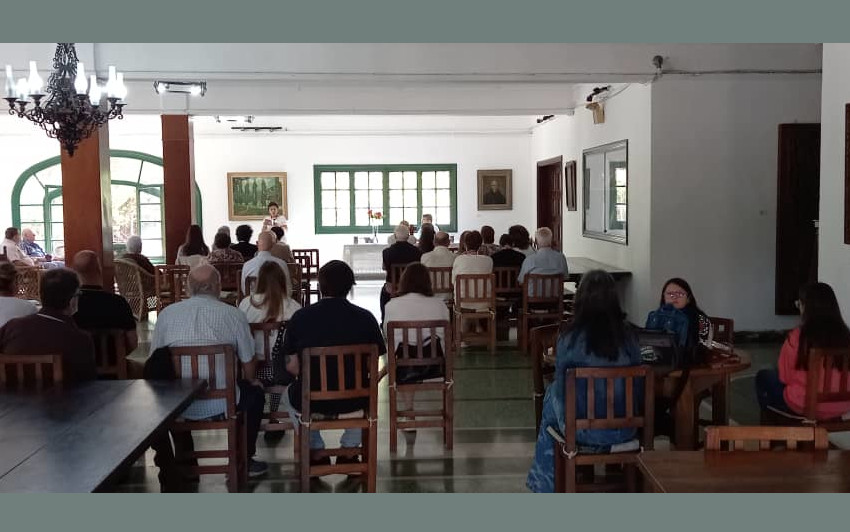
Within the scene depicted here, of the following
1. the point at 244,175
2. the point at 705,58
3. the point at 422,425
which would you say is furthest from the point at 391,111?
the point at 422,425

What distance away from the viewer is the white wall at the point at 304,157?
15789mm

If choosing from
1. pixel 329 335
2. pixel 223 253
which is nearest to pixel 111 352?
pixel 329 335

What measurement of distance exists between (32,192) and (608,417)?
48.6ft

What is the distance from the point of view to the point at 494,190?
1612 cm

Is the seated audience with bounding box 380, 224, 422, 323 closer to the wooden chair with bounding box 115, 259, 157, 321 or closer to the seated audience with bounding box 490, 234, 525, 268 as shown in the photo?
the seated audience with bounding box 490, 234, 525, 268

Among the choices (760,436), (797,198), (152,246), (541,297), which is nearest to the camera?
(760,436)

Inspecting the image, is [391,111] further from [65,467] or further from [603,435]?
[65,467]

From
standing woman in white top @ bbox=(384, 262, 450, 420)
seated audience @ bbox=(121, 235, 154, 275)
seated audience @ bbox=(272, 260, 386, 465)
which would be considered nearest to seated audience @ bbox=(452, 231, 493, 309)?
standing woman in white top @ bbox=(384, 262, 450, 420)

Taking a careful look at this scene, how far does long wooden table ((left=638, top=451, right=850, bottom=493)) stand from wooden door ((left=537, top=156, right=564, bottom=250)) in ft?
35.1

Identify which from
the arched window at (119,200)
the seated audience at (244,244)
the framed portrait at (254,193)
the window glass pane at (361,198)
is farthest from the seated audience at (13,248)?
the window glass pane at (361,198)

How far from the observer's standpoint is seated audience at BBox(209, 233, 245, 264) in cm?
904

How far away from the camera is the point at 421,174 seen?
16.1 meters

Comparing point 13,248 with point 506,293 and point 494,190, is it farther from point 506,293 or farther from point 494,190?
point 494,190

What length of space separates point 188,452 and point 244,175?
12.1 meters
